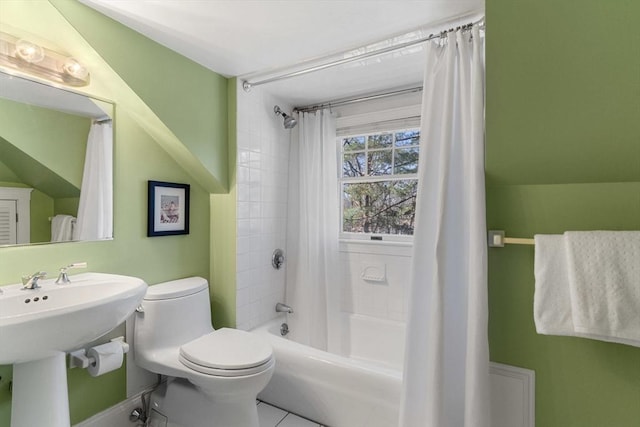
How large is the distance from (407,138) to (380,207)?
1.94 feet

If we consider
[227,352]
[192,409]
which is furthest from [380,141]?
[192,409]

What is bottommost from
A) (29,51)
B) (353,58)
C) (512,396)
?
(512,396)

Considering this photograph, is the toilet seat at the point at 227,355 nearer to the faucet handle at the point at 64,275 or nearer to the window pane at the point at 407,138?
the faucet handle at the point at 64,275

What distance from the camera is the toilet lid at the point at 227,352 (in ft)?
4.96

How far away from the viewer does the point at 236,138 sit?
7.05ft

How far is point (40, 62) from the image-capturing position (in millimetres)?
1435

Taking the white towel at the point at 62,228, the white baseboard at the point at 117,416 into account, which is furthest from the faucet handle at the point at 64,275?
the white baseboard at the point at 117,416

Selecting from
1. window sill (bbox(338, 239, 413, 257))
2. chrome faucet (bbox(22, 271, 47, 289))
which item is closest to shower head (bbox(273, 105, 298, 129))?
window sill (bbox(338, 239, 413, 257))

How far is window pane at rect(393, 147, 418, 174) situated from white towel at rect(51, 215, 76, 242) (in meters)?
2.13

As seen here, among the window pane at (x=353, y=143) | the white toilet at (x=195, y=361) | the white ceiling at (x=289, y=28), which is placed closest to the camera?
the white ceiling at (x=289, y=28)

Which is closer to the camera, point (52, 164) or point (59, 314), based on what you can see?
point (59, 314)

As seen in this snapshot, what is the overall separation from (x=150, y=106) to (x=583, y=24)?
1.89 meters

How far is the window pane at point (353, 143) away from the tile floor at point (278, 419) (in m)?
2.01

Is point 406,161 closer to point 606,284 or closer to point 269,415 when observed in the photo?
Result: point 606,284
